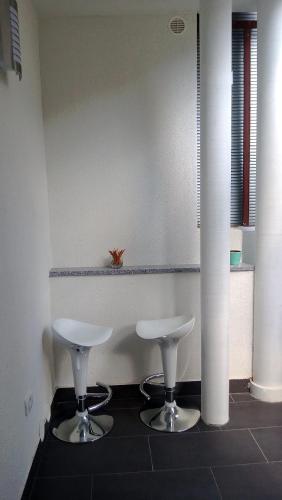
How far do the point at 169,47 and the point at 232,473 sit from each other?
2739mm

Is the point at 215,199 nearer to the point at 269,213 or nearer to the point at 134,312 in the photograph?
the point at 269,213

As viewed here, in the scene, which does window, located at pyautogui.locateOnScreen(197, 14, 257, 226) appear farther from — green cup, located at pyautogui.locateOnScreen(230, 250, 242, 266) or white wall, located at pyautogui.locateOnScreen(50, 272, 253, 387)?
white wall, located at pyautogui.locateOnScreen(50, 272, 253, 387)

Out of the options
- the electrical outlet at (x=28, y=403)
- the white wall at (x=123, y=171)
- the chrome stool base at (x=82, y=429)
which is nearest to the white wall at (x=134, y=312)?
the white wall at (x=123, y=171)

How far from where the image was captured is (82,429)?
8.11 feet

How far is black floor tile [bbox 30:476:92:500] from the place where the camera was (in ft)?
6.52

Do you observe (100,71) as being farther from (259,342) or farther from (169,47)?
(259,342)

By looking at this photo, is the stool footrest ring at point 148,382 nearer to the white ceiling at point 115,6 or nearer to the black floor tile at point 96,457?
the black floor tile at point 96,457

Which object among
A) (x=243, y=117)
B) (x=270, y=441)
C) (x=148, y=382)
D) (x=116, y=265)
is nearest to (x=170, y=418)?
(x=148, y=382)

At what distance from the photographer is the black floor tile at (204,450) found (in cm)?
221

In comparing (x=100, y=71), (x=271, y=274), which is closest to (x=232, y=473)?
(x=271, y=274)

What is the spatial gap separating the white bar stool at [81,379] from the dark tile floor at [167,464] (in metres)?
0.06

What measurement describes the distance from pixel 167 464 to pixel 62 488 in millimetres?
577

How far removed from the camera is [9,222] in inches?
73.5

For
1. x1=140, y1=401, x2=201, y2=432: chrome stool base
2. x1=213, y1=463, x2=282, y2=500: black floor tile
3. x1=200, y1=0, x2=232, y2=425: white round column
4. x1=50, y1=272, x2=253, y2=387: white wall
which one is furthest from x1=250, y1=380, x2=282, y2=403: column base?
x1=213, y1=463, x2=282, y2=500: black floor tile
